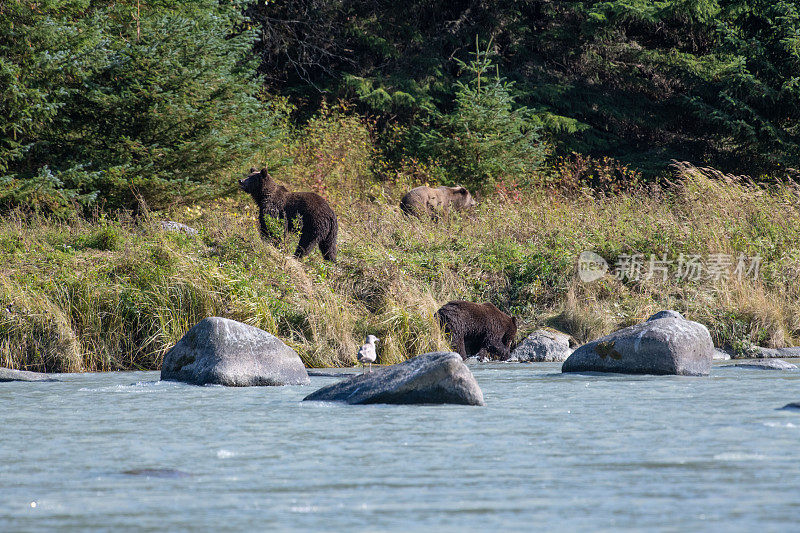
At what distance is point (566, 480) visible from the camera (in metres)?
4.57

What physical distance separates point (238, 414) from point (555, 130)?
20.5m

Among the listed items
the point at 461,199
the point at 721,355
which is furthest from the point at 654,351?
the point at 461,199

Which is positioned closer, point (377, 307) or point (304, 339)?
point (304, 339)

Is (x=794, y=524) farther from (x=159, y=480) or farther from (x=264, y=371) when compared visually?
(x=264, y=371)

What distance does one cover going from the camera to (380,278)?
1273cm

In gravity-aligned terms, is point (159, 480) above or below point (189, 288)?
below

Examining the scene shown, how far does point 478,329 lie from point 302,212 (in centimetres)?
311

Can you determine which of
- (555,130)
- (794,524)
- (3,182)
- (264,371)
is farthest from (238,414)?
(555,130)

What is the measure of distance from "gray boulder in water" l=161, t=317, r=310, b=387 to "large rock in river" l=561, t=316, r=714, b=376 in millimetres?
3135

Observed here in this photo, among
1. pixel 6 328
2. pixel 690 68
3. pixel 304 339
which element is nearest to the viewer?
→ pixel 6 328

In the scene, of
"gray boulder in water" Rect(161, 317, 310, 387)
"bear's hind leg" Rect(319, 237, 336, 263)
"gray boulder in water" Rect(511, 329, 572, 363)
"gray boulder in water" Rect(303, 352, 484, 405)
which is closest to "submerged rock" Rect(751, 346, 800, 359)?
"gray boulder in water" Rect(511, 329, 572, 363)

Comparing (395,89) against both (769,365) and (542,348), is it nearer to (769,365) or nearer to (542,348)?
(542,348)

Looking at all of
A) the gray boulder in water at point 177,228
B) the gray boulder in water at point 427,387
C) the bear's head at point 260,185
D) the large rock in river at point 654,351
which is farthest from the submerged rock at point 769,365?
the gray boulder in water at point 177,228

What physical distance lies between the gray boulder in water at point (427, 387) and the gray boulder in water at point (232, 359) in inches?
61.5
